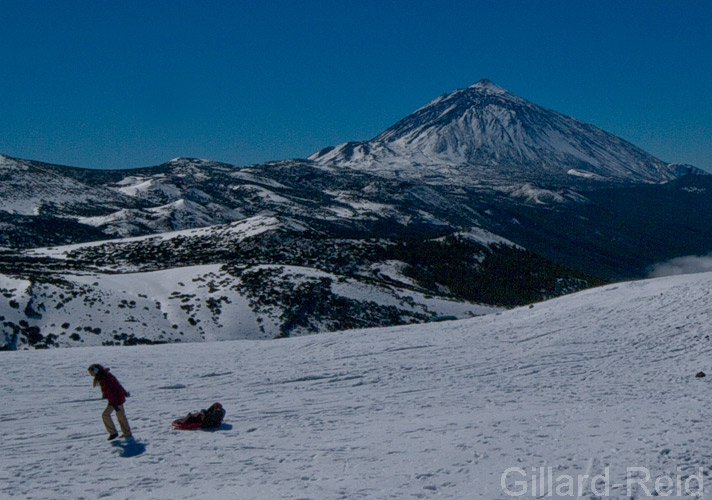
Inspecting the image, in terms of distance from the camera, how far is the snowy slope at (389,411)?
966 cm

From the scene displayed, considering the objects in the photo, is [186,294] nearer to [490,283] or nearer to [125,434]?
[125,434]

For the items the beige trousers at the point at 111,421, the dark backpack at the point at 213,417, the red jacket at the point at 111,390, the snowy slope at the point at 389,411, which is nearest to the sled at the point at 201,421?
the dark backpack at the point at 213,417

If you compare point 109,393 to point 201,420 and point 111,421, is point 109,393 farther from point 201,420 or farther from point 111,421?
point 201,420

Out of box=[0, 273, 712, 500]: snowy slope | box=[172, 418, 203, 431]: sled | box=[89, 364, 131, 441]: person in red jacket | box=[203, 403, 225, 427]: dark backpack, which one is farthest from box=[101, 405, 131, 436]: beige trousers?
box=[203, 403, 225, 427]: dark backpack

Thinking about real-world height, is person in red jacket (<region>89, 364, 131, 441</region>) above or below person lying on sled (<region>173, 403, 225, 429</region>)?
above

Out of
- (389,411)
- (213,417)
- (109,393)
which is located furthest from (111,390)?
(389,411)

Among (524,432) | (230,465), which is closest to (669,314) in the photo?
(524,432)

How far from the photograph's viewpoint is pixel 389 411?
14062 mm

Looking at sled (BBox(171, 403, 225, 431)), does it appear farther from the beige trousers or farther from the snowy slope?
the beige trousers

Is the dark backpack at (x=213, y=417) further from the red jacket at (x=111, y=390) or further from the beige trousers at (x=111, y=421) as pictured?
the red jacket at (x=111, y=390)

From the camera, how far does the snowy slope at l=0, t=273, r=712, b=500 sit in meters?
9.66

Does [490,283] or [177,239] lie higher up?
[177,239]

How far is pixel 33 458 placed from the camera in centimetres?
1040

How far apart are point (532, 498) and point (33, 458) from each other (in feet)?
29.3
